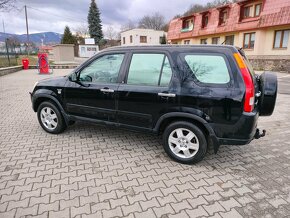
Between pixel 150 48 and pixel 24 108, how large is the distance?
532 centimetres

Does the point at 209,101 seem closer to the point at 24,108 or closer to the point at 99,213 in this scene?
the point at 99,213

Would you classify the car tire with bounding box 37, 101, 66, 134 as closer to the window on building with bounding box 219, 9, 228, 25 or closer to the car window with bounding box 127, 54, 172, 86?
the car window with bounding box 127, 54, 172, 86

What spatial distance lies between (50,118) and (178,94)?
2.90 metres

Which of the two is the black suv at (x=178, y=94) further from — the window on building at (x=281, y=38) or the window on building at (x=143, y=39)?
the window on building at (x=143, y=39)

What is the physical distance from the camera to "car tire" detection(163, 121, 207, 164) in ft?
11.1

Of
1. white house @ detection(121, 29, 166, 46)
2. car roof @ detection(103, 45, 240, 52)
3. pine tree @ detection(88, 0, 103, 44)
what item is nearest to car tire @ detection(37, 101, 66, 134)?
car roof @ detection(103, 45, 240, 52)

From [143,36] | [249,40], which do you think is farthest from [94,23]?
[249,40]

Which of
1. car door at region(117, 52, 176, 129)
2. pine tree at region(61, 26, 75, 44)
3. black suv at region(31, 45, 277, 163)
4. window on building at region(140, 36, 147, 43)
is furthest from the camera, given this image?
pine tree at region(61, 26, 75, 44)

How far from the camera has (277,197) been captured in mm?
2809

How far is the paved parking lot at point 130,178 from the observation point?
8.48 feet

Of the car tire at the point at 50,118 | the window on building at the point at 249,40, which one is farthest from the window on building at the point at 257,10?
the car tire at the point at 50,118

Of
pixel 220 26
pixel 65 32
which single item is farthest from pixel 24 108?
pixel 65 32

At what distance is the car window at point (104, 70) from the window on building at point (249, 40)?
69.3 feet

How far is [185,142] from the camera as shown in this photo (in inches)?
139
